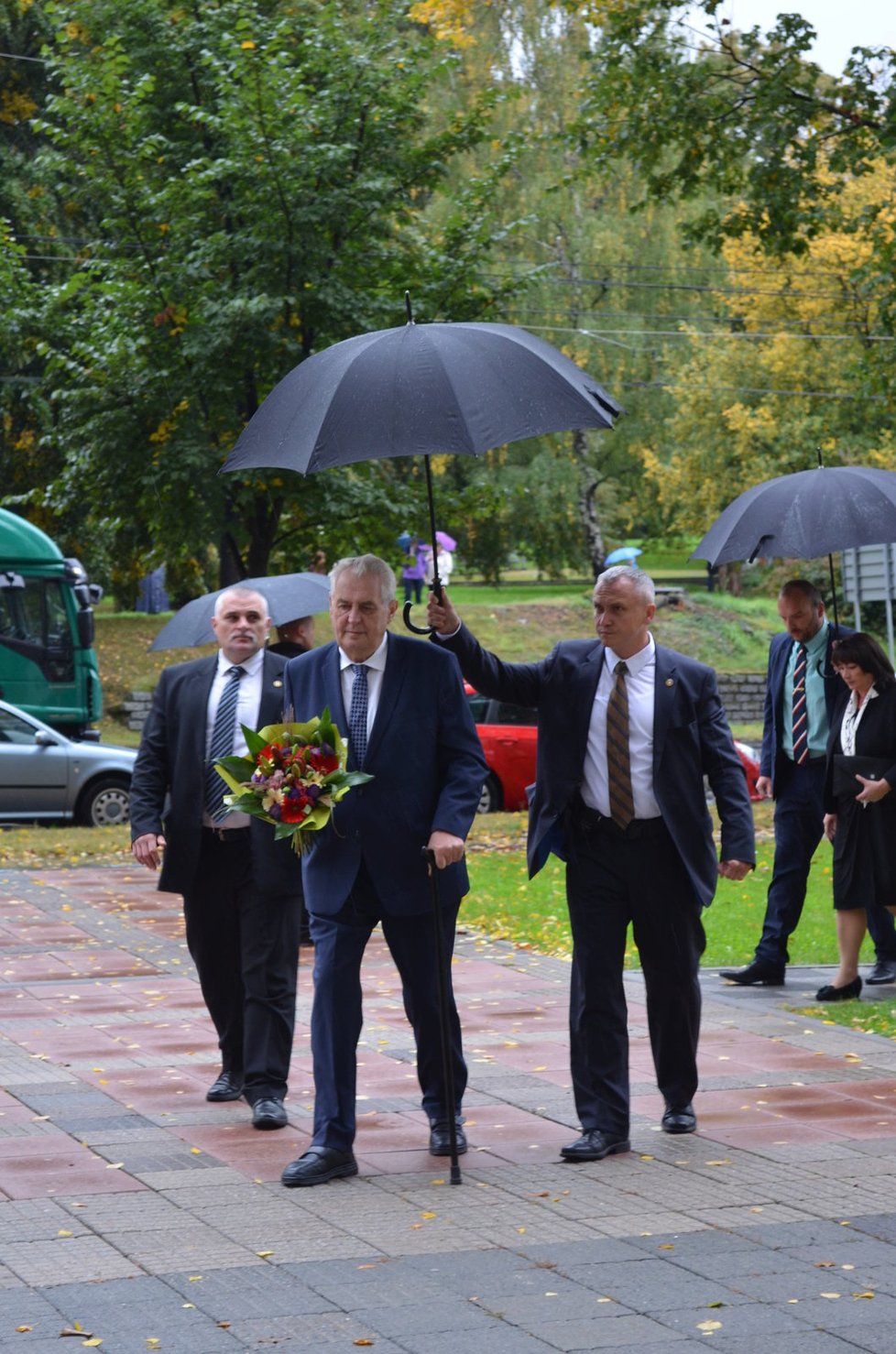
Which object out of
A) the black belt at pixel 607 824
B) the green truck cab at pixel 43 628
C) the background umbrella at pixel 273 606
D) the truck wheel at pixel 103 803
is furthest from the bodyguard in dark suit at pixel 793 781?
A: the green truck cab at pixel 43 628

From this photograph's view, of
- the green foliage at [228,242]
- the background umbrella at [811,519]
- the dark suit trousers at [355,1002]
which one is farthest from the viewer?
the green foliage at [228,242]

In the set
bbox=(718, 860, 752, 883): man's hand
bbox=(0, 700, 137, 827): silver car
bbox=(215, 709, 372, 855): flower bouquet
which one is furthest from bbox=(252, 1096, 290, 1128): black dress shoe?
bbox=(0, 700, 137, 827): silver car

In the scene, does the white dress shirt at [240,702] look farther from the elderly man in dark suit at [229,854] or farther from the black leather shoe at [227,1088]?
the black leather shoe at [227,1088]

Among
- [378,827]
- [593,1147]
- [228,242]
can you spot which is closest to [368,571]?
[378,827]

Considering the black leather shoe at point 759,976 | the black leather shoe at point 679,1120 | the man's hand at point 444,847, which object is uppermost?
the man's hand at point 444,847

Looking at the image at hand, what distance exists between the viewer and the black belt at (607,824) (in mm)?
6668

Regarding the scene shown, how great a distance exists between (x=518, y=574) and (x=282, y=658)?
66.3 m

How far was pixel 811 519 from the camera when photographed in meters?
9.18

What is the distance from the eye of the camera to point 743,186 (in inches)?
698

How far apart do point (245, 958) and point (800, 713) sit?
3898 millimetres


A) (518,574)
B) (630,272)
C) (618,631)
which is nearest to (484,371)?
(618,631)

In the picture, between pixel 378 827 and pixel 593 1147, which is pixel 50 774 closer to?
pixel 378 827

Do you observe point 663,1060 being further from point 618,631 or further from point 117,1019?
point 117,1019

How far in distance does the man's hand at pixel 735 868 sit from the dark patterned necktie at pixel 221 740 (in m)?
1.82
